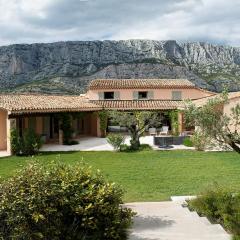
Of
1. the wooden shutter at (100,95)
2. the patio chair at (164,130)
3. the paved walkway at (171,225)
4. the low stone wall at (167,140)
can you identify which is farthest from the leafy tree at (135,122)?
the paved walkway at (171,225)

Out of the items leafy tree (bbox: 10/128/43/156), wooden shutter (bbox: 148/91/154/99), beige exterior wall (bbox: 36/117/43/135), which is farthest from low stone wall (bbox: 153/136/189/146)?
wooden shutter (bbox: 148/91/154/99)

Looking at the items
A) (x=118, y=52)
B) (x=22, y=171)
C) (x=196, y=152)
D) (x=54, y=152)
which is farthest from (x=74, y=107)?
(x=118, y=52)

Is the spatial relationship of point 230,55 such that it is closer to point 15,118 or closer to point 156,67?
point 156,67

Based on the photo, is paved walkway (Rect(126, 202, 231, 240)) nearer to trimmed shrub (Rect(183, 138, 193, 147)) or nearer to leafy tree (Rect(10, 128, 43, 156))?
leafy tree (Rect(10, 128, 43, 156))

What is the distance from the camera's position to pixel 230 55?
14838cm

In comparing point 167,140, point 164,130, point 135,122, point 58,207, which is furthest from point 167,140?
point 58,207

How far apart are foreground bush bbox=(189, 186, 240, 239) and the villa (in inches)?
681

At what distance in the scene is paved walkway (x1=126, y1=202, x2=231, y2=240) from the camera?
8562mm

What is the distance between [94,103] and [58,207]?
32028 mm

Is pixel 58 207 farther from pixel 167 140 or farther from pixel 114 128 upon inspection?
pixel 114 128

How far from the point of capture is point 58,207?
Result: 794 centimetres

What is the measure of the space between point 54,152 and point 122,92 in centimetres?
1713

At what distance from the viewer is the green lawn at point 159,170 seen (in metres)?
14.5

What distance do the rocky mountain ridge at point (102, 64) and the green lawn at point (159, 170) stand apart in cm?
6918
